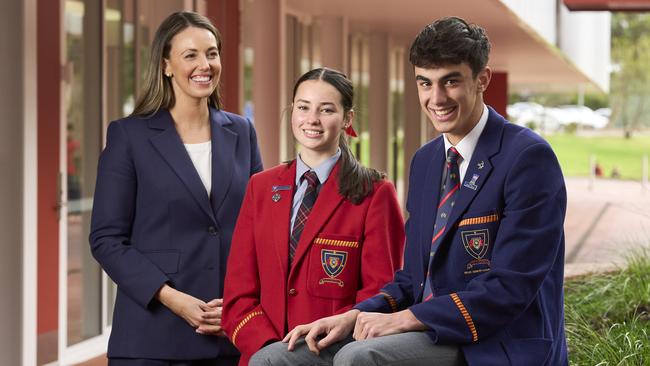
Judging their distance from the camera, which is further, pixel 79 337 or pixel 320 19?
pixel 320 19

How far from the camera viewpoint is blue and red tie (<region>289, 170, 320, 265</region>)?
9.68 feet

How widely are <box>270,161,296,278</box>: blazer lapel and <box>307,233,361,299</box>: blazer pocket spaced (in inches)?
3.2

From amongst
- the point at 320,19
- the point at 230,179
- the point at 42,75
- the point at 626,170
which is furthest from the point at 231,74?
the point at 626,170

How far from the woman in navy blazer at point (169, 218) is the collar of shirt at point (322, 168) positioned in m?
0.30

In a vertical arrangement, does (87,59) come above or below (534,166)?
above

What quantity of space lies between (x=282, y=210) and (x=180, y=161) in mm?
427

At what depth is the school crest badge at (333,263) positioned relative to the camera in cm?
289

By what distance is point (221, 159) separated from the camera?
328 centimetres

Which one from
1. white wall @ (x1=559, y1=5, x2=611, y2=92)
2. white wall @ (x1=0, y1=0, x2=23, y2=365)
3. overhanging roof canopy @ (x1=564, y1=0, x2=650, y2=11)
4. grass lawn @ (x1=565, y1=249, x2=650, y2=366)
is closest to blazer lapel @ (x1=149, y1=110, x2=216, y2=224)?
white wall @ (x1=0, y1=0, x2=23, y2=365)

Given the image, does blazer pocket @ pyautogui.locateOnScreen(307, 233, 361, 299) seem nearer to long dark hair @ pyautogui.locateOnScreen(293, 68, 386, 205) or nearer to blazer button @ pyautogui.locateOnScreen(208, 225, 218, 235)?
long dark hair @ pyautogui.locateOnScreen(293, 68, 386, 205)

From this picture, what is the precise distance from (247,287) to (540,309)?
827 millimetres

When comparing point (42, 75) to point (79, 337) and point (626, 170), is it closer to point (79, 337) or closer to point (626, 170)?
point (79, 337)

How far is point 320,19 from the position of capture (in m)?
11.6

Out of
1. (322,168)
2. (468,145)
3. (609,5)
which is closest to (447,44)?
(468,145)
